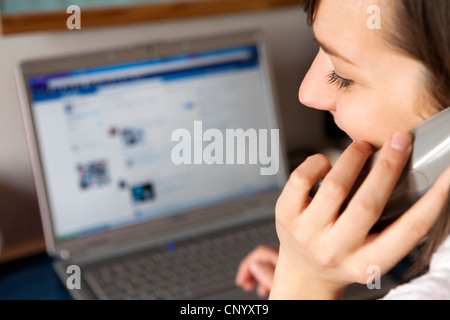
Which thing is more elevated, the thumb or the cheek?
the cheek

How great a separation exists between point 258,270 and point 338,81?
0.32m

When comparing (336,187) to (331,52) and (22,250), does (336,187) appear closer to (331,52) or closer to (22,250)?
(331,52)

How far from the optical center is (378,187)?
0.34m

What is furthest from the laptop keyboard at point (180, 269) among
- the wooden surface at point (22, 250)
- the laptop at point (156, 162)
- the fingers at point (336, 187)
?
the fingers at point (336, 187)

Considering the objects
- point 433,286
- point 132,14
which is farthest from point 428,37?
point 132,14

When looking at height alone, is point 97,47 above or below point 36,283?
above

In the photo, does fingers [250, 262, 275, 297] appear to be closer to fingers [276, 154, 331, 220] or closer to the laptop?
the laptop

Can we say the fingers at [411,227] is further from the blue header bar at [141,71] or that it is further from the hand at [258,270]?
the blue header bar at [141,71]

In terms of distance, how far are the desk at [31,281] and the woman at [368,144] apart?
345mm

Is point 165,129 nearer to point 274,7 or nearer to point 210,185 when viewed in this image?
point 210,185

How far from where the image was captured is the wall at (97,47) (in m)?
0.74

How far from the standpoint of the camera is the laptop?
2.13 feet

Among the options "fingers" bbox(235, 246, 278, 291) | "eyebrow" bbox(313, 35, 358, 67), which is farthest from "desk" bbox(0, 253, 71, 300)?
"eyebrow" bbox(313, 35, 358, 67)

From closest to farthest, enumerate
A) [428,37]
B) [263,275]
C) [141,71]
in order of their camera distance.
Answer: [428,37]
[263,275]
[141,71]
